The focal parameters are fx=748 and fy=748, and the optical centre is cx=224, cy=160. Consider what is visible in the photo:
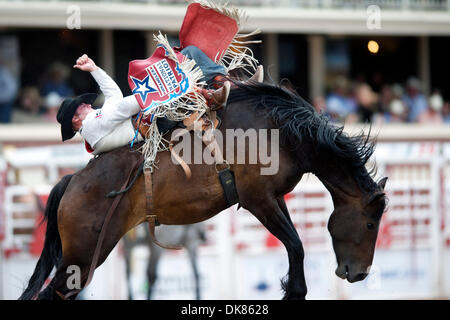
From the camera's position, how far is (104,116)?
4.82 m

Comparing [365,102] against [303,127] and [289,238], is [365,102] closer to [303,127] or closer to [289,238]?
[303,127]

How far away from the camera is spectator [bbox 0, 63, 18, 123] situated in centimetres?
1123

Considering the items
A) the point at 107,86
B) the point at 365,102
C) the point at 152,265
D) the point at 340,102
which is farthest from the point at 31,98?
the point at 107,86

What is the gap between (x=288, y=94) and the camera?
4887mm

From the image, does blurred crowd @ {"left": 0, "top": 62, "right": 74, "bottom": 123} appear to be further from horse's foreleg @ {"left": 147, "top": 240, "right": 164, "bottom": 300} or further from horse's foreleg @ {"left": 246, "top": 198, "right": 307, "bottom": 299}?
horse's foreleg @ {"left": 246, "top": 198, "right": 307, "bottom": 299}

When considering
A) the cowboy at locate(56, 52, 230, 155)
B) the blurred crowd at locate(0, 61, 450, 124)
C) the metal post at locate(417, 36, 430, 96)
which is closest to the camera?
the cowboy at locate(56, 52, 230, 155)

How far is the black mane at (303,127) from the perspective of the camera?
466 cm

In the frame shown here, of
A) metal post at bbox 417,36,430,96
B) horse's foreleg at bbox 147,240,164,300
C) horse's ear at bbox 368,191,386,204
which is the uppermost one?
metal post at bbox 417,36,430,96

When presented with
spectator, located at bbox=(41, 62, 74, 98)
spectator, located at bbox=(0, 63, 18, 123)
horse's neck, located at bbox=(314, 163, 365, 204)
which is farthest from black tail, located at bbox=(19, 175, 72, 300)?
spectator, located at bbox=(41, 62, 74, 98)

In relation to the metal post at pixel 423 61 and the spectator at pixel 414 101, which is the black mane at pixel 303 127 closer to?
the spectator at pixel 414 101

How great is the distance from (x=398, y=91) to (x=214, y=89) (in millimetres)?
9154

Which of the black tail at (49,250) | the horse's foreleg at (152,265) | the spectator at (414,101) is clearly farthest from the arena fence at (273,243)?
the black tail at (49,250)

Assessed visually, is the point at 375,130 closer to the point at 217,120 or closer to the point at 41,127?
the point at 41,127

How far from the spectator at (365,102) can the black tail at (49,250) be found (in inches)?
307
